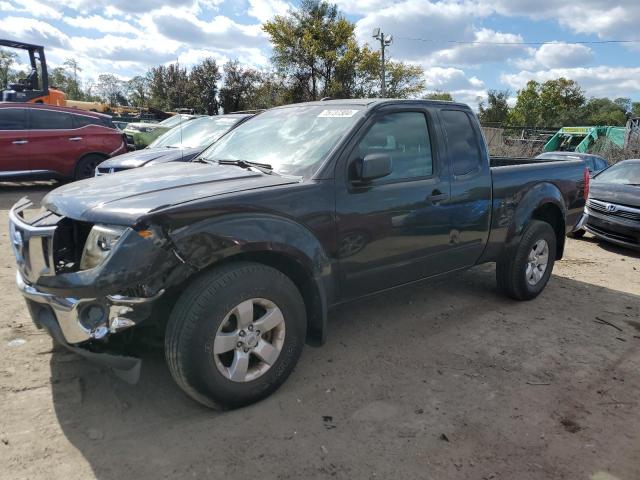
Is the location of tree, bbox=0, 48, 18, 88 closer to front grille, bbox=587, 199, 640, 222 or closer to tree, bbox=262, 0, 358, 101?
tree, bbox=262, 0, 358, 101

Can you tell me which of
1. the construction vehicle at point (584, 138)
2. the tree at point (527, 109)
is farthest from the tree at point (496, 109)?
the construction vehicle at point (584, 138)

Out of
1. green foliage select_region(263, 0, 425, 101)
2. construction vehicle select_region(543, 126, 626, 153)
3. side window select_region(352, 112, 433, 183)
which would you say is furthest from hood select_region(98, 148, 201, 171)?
green foliage select_region(263, 0, 425, 101)

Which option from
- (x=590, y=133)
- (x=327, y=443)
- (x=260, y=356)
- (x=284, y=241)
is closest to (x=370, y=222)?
(x=284, y=241)

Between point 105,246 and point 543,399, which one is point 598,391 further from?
point 105,246

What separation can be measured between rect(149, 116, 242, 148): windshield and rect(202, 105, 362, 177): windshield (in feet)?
12.8

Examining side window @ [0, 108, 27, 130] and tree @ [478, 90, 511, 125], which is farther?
tree @ [478, 90, 511, 125]

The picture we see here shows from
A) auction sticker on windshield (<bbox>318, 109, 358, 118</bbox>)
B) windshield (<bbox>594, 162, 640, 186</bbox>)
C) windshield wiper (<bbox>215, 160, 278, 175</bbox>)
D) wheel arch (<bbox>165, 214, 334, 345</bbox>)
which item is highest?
auction sticker on windshield (<bbox>318, 109, 358, 118</bbox>)

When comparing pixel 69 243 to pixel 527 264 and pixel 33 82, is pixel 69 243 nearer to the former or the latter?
pixel 527 264

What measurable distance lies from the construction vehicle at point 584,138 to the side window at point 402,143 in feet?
59.7

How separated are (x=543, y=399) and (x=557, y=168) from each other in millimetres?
2776

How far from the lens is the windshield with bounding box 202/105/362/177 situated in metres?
3.48

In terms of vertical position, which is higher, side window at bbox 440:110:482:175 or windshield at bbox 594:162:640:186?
side window at bbox 440:110:482:175

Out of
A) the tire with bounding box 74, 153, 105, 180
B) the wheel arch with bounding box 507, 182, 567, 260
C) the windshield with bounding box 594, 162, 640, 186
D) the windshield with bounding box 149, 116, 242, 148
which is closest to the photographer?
the wheel arch with bounding box 507, 182, 567, 260

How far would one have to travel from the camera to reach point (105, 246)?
2.63 m
